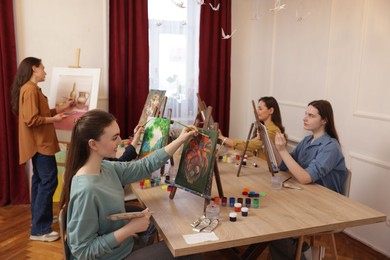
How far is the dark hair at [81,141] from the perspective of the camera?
160 centimetres

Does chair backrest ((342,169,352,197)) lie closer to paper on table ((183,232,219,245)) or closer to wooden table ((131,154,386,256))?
wooden table ((131,154,386,256))

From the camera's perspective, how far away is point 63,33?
3.87m

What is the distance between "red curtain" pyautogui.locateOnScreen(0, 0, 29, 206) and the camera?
3.57m

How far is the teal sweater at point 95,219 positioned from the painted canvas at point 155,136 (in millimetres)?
682

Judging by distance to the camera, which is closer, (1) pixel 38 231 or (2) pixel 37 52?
(1) pixel 38 231

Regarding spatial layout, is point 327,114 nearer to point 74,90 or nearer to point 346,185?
point 346,185

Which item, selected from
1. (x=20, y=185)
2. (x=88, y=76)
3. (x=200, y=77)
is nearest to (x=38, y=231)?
(x=20, y=185)

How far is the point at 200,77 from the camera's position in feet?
14.7

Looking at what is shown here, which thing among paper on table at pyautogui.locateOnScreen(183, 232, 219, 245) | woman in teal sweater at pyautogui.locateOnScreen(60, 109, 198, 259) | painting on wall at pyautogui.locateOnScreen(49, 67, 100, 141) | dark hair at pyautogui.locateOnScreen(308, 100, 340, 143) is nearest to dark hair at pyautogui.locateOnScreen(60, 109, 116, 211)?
woman in teal sweater at pyautogui.locateOnScreen(60, 109, 198, 259)

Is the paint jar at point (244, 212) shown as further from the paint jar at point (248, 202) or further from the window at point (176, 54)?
the window at point (176, 54)

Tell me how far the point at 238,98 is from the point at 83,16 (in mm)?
2230

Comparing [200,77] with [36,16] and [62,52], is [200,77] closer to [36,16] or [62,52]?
[62,52]

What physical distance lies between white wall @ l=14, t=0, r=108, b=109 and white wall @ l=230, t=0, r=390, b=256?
1818 millimetres

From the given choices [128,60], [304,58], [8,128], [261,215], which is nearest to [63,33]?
[128,60]
